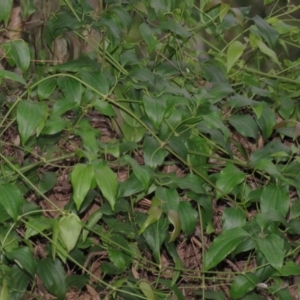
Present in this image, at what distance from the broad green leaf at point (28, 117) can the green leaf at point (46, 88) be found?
0.10 m

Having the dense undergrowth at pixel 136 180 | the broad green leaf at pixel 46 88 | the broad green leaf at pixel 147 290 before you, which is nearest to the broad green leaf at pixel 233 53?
the dense undergrowth at pixel 136 180

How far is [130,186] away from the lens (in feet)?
4.55

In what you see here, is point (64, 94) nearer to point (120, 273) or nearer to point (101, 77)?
point (101, 77)

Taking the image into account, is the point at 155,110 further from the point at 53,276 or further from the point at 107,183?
the point at 53,276

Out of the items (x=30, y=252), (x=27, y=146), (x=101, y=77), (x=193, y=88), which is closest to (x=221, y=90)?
(x=193, y=88)

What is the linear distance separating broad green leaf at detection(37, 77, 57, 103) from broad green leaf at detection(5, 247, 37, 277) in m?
0.27

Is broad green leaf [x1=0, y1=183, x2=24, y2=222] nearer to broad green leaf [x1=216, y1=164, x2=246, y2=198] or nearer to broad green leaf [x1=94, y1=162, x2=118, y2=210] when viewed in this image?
broad green leaf [x1=94, y1=162, x2=118, y2=210]

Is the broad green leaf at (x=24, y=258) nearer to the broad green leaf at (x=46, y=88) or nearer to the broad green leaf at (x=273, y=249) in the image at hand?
the broad green leaf at (x=46, y=88)

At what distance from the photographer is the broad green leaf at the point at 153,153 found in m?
1.42

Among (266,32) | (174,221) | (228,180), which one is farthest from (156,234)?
(266,32)

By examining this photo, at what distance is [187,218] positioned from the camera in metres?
1.42

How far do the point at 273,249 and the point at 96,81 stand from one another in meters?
0.43

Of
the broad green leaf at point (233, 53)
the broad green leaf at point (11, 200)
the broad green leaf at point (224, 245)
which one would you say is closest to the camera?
the broad green leaf at point (11, 200)

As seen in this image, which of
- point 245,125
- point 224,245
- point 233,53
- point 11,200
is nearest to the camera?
point 11,200
